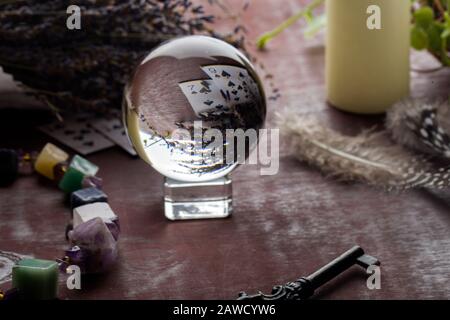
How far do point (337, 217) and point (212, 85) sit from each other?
6.6 inches

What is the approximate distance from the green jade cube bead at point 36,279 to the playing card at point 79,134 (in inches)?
10.4

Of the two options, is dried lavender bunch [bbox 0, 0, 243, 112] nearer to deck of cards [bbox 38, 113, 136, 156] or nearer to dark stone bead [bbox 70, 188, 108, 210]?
deck of cards [bbox 38, 113, 136, 156]

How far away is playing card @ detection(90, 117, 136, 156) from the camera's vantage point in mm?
963

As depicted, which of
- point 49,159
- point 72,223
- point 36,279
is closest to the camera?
point 36,279

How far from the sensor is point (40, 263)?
70 cm

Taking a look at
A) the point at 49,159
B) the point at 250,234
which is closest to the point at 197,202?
the point at 250,234

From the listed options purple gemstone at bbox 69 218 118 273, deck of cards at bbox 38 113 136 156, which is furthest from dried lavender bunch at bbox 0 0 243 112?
purple gemstone at bbox 69 218 118 273

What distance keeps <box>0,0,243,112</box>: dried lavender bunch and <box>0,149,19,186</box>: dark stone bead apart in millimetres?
79

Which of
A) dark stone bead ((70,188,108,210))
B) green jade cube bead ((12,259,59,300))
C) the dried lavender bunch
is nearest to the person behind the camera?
green jade cube bead ((12,259,59,300))

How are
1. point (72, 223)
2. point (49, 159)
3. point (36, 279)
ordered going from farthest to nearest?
point (49, 159)
point (72, 223)
point (36, 279)

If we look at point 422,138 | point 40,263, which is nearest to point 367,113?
point 422,138

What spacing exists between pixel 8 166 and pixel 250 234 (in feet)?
0.83

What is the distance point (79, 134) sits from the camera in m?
0.99
